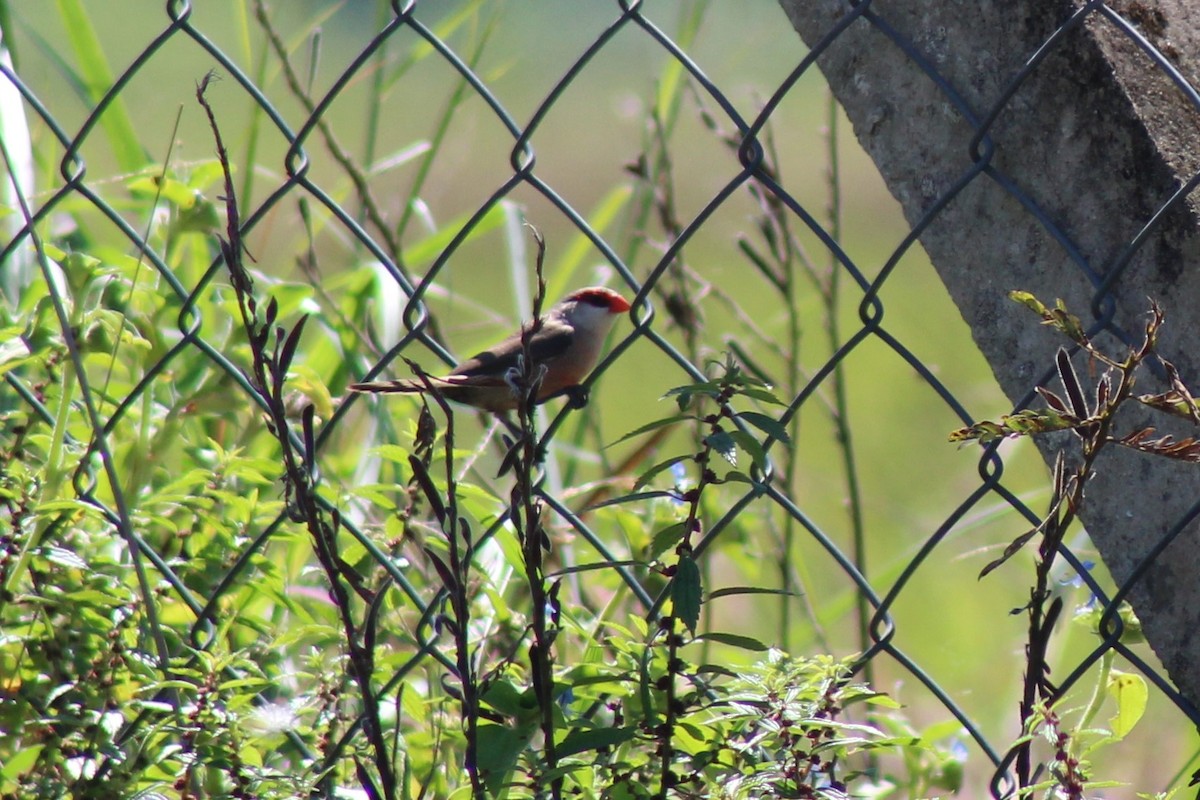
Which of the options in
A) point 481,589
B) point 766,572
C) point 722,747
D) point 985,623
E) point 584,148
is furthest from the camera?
point 584,148

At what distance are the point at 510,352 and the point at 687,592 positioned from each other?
1650mm

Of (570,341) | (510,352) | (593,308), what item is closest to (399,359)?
(510,352)

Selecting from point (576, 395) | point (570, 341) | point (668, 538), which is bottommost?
point (668, 538)

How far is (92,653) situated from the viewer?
1.59 metres

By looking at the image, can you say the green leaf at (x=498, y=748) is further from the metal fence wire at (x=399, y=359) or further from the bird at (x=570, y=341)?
the bird at (x=570, y=341)

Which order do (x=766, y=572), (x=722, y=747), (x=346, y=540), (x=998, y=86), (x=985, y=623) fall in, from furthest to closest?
(x=985, y=623), (x=766, y=572), (x=346, y=540), (x=998, y=86), (x=722, y=747)

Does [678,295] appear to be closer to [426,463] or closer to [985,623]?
[426,463]

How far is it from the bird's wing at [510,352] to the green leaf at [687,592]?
1.07 meters

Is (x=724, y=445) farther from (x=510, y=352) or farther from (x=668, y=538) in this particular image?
(x=510, y=352)

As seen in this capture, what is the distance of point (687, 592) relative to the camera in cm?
105

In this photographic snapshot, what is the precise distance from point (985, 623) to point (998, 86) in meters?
4.60

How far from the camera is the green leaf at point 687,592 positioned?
1024mm

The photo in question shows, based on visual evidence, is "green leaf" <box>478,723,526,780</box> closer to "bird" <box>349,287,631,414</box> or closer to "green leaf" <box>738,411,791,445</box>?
"green leaf" <box>738,411,791,445</box>

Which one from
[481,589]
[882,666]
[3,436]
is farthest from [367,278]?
[882,666]
